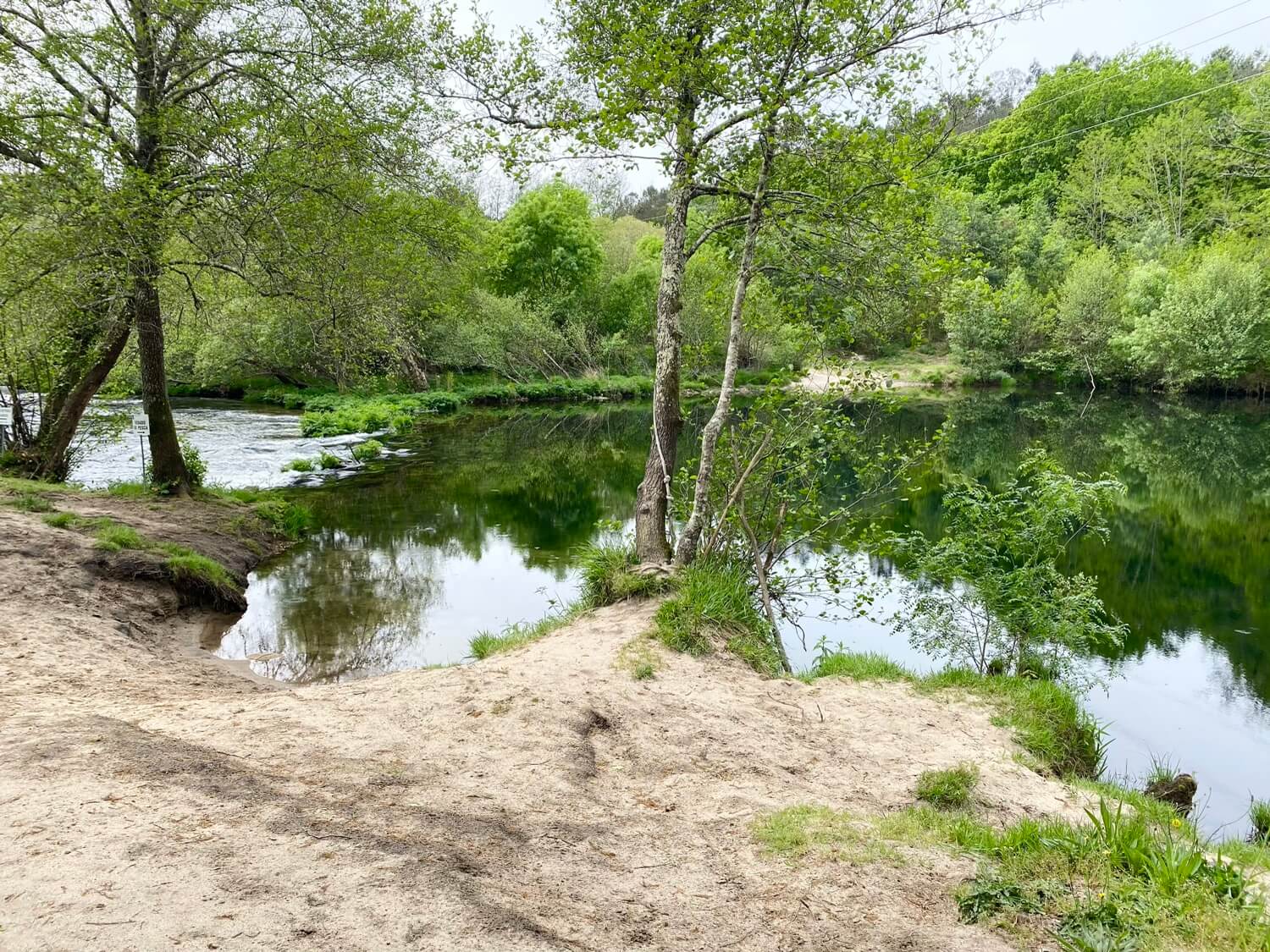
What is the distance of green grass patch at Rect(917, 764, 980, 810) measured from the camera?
17.3ft

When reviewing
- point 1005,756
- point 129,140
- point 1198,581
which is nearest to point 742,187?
point 1005,756

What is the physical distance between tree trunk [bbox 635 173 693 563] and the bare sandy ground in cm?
241

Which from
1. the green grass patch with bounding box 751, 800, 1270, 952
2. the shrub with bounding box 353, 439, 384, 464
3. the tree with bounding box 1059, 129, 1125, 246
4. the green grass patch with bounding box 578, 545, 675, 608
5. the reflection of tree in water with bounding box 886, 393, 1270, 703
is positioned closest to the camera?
the green grass patch with bounding box 751, 800, 1270, 952

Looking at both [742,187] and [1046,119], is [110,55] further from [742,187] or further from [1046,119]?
[1046,119]

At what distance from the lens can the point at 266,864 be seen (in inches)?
144

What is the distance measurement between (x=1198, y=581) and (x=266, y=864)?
1656cm

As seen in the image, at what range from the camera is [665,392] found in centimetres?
1059

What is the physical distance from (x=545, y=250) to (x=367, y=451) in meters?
32.7

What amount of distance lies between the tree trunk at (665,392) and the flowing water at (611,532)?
646 millimetres

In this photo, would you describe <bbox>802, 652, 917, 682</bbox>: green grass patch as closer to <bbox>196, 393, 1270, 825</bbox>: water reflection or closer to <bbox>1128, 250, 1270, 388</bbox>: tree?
<bbox>196, 393, 1270, 825</bbox>: water reflection

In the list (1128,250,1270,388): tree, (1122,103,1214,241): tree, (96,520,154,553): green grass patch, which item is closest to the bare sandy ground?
(96,520,154,553): green grass patch

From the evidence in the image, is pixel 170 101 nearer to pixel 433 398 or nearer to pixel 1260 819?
pixel 1260 819

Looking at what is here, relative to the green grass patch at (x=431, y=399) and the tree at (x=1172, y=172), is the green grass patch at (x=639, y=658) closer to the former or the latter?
the green grass patch at (x=431, y=399)

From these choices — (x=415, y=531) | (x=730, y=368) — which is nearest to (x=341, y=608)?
(x=415, y=531)
